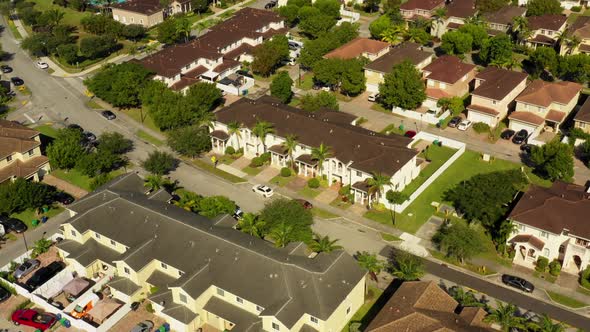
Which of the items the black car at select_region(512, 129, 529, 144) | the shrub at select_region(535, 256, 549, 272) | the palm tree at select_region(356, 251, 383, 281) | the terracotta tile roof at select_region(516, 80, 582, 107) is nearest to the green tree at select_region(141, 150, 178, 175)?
the palm tree at select_region(356, 251, 383, 281)

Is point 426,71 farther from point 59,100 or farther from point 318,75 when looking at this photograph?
point 59,100

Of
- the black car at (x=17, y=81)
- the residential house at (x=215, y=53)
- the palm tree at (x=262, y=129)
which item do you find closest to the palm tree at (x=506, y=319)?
the palm tree at (x=262, y=129)

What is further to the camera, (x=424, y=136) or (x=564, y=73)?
(x=564, y=73)

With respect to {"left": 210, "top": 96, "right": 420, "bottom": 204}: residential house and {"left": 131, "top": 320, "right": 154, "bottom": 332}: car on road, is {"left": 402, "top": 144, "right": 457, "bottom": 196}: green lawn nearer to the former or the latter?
{"left": 210, "top": 96, "right": 420, "bottom": 204}: residential house

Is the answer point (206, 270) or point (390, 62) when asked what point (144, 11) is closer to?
point (390, 62)

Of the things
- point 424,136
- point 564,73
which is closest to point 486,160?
point 424,136

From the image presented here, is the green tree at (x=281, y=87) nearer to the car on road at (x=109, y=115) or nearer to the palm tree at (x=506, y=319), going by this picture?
the car on road at (x=109, y=115)
